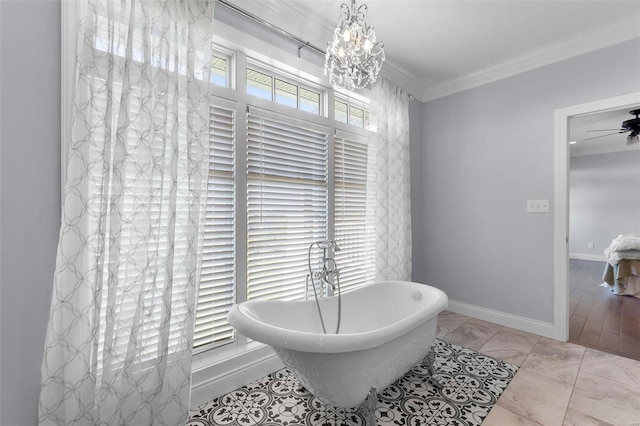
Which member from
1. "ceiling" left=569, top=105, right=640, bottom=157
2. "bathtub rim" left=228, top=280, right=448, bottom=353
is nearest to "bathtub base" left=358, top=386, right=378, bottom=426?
"bathtub rim" left=228, top=280, right=448, bottom=353

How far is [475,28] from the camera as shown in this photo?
7.70ft

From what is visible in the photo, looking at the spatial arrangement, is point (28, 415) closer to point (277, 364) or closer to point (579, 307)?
point (277, 364)

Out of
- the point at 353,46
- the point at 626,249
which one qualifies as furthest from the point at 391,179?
the point at 626,249

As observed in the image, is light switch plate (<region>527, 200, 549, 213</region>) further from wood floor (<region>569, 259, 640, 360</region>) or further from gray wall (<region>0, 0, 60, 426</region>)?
gray wall (<region>0, 0, 60, 426</region>)

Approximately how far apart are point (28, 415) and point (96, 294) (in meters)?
0.59

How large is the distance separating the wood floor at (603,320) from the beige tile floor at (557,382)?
234 mm

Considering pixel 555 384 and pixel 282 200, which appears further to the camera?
Answer: pixel 282 200

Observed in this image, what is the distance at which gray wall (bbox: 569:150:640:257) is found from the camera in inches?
238

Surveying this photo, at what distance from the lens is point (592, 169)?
6.65 metres

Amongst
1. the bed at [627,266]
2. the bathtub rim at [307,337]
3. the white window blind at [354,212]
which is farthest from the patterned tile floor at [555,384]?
the bed at [627,266]

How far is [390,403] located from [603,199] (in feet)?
25.4

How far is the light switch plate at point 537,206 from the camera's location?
269cm

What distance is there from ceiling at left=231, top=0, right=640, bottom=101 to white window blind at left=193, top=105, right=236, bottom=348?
879 millimetres

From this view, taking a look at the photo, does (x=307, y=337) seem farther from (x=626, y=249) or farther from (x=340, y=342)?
(x=626, y=249)
